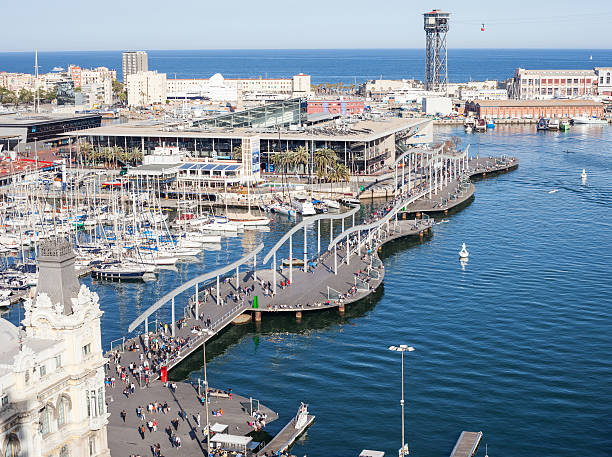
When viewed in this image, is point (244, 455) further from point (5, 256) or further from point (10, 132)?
point (10, 132)

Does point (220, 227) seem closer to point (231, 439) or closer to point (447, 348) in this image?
point (447, 348)

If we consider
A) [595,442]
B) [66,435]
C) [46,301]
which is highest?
[46,301]

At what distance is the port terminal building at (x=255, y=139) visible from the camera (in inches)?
5906

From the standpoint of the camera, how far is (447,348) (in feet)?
242

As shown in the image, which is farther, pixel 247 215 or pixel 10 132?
Result: pixel 10 132

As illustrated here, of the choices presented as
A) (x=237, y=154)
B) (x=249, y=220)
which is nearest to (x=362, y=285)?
(x=249, y=220)

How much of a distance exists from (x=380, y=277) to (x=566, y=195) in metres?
62.3

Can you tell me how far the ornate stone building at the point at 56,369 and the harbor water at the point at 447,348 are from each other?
16.0 m

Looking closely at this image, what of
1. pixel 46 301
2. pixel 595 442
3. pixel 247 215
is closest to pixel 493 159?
pixel 247 215

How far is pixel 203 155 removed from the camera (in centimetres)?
15550

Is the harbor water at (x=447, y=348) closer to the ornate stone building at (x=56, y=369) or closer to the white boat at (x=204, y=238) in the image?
the white boat at (x=204, y=238)

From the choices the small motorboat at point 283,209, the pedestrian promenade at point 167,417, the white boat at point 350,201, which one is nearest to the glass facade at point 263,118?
the white boat at point 350,201

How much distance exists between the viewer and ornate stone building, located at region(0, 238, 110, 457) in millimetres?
41344

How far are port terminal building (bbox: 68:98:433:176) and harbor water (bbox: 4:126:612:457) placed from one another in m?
35.8
